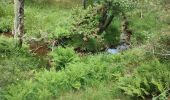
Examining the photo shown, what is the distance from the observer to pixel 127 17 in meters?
26.3

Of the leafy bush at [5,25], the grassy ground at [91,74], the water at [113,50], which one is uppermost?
the grassy ground at [91,74]

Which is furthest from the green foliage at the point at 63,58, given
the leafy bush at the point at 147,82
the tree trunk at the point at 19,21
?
the leafy bush at the point at 147,82

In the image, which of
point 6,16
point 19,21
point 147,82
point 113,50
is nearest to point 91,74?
point 147,82

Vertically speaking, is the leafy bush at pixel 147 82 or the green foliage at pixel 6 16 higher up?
the leafy bush at pixel 147 82

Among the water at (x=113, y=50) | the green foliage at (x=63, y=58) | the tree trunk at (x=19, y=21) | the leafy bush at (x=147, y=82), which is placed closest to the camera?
the leafy bush at (x=147, y=82)

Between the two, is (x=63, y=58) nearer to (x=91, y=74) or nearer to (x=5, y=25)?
(x=91, y=74)

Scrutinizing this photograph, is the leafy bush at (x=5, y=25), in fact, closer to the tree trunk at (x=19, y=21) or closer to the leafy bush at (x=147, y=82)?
the tree trunk at (x=19, y=21)

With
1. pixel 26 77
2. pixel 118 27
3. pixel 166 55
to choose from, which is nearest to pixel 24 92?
pixel 26 77

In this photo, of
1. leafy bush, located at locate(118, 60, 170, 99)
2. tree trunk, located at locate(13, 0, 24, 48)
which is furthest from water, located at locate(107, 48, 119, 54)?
leafy bush, located at locate(118, 60, 170, 99)

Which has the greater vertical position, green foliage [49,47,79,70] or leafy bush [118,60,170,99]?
Result: leafy bush [118,60,170,99]

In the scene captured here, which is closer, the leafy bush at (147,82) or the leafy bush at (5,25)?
the leafy bush at (147,82)

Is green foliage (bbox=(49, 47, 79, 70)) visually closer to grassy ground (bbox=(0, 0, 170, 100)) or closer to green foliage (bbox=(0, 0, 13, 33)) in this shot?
grassy ground (bbox=(0, 0, 170, 100))

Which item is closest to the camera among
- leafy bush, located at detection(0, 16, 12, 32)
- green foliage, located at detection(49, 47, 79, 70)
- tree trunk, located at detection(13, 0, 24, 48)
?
green foliage, located at detection(49, 47, 79, 70)

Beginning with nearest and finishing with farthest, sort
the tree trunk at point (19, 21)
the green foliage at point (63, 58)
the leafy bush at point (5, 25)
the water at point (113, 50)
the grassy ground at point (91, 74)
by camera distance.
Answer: the grassy ground at point (91, 74) < the green foliage at point (63, 58) < the tree trunk at point (19, 21) < the water at point (113, 50) < the leafy bush at point (5, 25)
